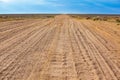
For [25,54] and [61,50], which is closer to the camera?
[25,54]

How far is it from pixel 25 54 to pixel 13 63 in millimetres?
1892

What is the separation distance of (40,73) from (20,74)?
0.62 m

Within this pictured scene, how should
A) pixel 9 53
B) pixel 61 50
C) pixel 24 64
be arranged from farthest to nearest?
pixel 61 50 → pixel 9 53 → pixel 24 64

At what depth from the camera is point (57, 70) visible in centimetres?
849

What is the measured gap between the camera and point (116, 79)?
744cm

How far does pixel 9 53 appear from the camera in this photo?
1164cm

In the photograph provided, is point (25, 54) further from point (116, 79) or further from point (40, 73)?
point (116, 79)

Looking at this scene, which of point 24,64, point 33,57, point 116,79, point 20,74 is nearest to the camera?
point 116,79

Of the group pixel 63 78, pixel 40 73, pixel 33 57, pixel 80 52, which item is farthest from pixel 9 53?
pixel 63 78

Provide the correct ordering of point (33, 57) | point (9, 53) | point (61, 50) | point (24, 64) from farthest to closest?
point (61, 50) → point (9, 53) → point (33, 57) → point (24, 64)

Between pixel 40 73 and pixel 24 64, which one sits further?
pixel 24 64

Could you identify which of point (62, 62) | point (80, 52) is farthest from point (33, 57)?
point (80, 52)

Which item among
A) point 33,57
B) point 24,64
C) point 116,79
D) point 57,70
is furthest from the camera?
point 33,57

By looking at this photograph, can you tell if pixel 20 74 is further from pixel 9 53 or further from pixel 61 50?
pixel 61 50
